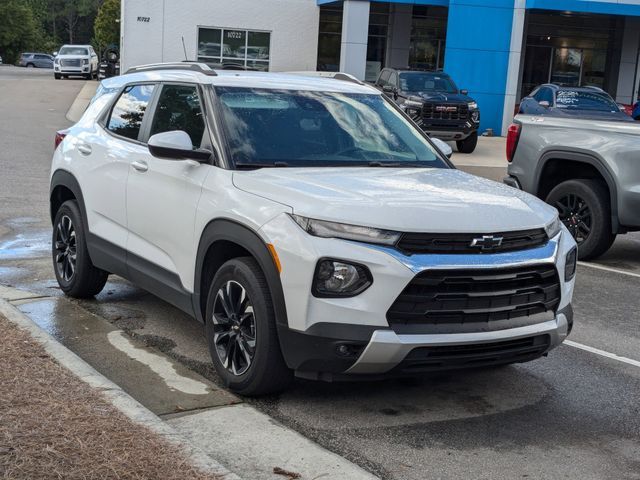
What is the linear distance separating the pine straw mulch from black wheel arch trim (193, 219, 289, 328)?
34.2 inches

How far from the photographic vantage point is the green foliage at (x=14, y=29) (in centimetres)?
9012

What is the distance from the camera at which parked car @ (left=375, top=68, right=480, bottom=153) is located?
67.1 feet

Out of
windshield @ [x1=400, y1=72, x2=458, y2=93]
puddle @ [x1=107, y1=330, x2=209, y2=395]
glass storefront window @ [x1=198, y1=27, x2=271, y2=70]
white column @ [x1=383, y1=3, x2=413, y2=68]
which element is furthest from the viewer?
glass storefront window @ [x1=198, y1=27, x2=271, y2=70]

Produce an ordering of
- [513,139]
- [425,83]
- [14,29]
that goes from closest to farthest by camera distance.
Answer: [513,139] < [425,83] < [14,29]

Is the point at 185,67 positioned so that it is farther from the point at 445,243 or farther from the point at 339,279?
the point at 445,243

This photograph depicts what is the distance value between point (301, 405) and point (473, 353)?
1041mm

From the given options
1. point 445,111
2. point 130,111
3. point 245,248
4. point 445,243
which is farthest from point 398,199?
point 445,111

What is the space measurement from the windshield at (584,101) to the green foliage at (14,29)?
80.9 metres

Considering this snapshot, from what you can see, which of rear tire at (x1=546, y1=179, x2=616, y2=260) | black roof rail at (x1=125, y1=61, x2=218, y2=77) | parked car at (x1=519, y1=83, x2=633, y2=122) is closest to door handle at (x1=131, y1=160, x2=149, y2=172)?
black roof rail at (x1=125, y1=61, x2=218, y2=77)

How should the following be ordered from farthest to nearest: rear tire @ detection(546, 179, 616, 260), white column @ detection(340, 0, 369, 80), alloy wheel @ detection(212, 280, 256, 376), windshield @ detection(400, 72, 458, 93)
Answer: white column @ detection(340, 0, 369, 80)
windshield @ detection(400, 72, 458, 93)
rear tire @ detection(546, 179, 616, 260)
alloy wheel @ detection(212, 280, 256, 376)

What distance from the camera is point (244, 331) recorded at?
4879 millimetres

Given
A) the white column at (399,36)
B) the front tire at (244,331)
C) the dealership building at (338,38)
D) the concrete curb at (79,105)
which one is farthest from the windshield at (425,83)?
the front tire at (244,331)

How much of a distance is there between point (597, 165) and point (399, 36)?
86.7 feet

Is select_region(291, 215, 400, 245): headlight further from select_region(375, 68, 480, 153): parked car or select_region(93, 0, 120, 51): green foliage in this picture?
select_region(93, 0, 120, 51): green foliage
